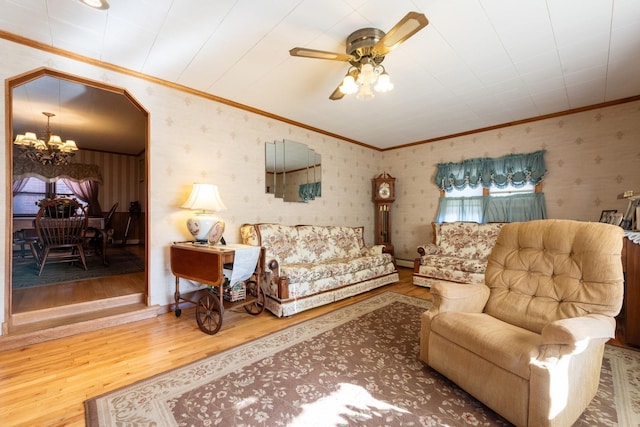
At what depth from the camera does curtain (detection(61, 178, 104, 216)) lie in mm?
6193

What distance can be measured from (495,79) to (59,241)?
5685 millimetres

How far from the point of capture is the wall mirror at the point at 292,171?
3664mm

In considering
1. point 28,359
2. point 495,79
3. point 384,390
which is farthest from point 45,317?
point 495,79

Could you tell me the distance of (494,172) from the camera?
403 cm

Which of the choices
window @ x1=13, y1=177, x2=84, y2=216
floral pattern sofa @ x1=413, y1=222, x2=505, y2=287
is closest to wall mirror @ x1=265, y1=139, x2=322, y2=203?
floral pattern sofa @ x1=413, y1=222, x2=505, y2=287

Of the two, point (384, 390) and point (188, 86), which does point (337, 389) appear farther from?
point (188, 86)

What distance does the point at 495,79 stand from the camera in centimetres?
268

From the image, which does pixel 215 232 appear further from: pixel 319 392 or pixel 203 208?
pixel 319 392

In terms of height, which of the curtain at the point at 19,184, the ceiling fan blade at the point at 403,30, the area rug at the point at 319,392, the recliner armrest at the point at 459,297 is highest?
the ceiling fan blade at the point at 403,30

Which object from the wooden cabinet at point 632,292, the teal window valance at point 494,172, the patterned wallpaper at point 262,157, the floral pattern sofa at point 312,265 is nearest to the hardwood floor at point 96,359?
the floral pattern sofa at point 312,265

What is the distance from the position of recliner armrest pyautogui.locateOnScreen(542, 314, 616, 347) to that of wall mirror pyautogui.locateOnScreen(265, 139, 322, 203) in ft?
10.3

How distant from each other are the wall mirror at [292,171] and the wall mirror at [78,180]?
1.49m

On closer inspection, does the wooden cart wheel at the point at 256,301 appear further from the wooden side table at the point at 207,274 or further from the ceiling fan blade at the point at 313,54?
the ceiling fan blade at the point at 313,54

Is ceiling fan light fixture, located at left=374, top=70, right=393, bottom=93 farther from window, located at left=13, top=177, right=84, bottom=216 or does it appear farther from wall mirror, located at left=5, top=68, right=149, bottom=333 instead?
window, located at left=13, top=177, right=84, bottom=216
